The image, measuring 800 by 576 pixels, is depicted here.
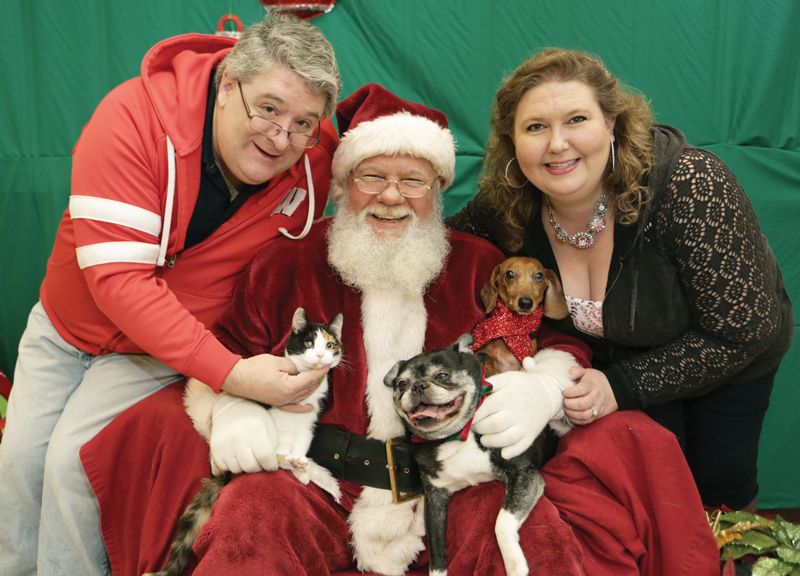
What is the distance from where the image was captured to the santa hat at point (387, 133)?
2.21 metres

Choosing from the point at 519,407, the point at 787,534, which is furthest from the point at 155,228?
the point at 787,534

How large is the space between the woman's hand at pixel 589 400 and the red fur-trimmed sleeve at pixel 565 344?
14 centimetres

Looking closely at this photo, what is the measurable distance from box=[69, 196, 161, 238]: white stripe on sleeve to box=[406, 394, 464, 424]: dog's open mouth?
94 cm

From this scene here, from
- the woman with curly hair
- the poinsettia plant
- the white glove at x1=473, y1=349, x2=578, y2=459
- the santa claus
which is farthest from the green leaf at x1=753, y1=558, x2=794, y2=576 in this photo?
the white glove at x1=473, y1=349, x2=578, y2=459

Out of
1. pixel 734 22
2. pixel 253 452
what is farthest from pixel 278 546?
pixel 734 22

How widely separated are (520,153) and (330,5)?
4.51ft

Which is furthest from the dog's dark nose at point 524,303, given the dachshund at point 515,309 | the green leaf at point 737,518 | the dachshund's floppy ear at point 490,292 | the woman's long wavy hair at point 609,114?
the green leaf at point 737,518

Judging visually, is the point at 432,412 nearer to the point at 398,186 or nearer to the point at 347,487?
the point at 347,487

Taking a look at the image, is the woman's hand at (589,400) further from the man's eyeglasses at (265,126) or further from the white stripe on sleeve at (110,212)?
the white stripe on sleeve at (110,212)

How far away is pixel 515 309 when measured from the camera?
215 cm

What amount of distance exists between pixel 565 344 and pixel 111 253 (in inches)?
55.6

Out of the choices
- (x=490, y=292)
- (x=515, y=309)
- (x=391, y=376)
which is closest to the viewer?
(x=391, y=376)

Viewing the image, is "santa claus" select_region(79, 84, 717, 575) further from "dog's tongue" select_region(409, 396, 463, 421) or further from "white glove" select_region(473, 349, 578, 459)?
"dog's tongue" select_region(409, 396, 463, 421)

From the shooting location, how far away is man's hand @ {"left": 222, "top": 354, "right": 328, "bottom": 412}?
1.98 metres
